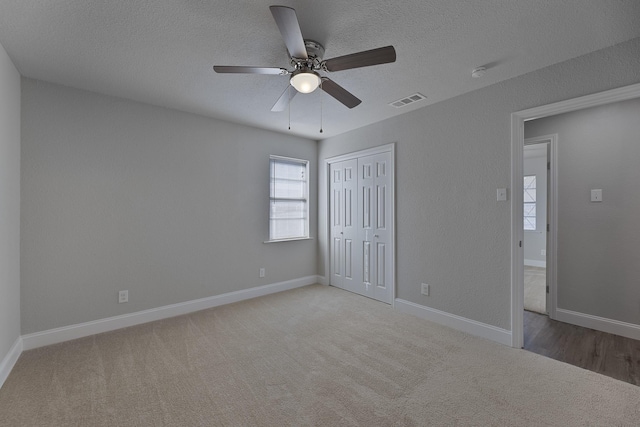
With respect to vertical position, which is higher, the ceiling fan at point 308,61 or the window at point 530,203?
the ceiling fan at point 308,61

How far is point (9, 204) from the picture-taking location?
231 centimetres

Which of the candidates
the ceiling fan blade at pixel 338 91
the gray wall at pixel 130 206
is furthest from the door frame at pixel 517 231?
the gray wall at pixel 130 206

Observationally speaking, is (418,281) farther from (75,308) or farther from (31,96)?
(31,96)

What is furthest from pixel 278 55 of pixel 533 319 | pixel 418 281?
pixel 533 319

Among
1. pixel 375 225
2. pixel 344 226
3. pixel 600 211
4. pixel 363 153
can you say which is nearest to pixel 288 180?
pixel 344 226

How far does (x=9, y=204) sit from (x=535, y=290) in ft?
21.1

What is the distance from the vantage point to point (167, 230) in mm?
3434

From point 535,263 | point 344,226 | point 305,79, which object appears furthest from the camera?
point 535,263

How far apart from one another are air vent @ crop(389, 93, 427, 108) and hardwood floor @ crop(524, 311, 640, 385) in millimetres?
2720

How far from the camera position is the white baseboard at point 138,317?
268 cm

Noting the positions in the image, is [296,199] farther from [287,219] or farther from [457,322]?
[457,322]

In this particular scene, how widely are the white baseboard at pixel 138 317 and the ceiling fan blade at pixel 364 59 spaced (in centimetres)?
322

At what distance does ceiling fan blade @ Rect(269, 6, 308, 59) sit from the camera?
1404 millimetres

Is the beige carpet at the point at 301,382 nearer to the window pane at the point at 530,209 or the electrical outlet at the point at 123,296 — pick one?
the electrical outlet at the point at 123,296
